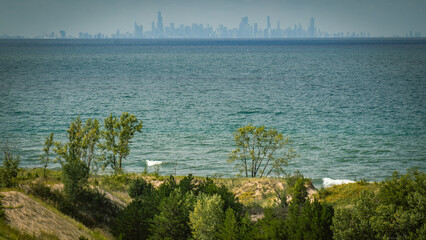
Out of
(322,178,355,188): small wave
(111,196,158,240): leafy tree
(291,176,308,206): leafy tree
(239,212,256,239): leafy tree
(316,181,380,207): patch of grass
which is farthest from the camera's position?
(322,178,355,188): small wave

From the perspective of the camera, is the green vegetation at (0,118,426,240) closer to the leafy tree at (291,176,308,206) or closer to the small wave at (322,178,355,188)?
the leafy tree at (291,176,308,206)

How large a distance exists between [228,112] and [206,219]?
66180 millimetres

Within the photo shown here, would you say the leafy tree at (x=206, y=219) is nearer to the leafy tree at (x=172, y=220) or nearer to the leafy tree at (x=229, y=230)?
the leafy tree at (x=229, y=230)

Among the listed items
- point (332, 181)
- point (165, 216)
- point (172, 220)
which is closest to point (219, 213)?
point (172, 220)

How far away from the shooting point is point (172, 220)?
23.8m

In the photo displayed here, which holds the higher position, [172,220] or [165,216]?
[165,216]

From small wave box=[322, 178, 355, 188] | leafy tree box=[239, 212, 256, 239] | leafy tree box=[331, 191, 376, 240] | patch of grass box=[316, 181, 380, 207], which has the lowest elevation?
small wave box=[322, 178, 355, 188]

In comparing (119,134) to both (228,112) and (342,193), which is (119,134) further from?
(228,112)

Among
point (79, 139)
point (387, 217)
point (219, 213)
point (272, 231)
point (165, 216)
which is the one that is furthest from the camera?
point (79, 139)

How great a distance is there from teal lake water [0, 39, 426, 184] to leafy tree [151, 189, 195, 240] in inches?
1108

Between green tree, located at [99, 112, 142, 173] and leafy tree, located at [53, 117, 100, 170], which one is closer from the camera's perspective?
leafy tree, located at [53, 117, 100, 170]

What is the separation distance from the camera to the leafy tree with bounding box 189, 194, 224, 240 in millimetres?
22500

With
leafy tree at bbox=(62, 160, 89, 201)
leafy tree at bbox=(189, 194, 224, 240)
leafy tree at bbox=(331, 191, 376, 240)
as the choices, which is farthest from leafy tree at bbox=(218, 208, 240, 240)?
leafy tree at bbox=(62, 160, 89, 201)

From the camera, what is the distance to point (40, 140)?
64.7m
